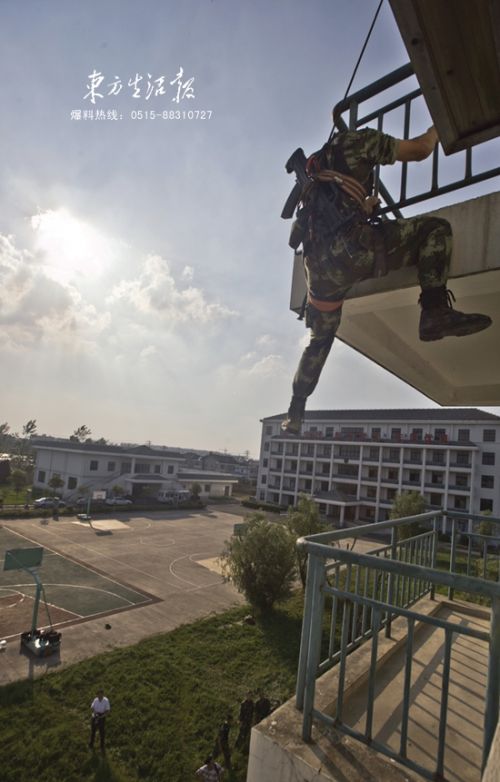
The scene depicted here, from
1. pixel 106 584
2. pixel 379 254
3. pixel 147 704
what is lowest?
pixel 106 584

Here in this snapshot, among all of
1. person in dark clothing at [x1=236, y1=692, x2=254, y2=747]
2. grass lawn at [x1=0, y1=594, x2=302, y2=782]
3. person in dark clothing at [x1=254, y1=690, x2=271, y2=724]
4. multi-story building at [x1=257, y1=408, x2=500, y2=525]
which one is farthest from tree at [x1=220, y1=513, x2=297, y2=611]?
multi-story building at [x1=257, y1=408, x2=500, y2=525]

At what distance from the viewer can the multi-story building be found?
44250mm

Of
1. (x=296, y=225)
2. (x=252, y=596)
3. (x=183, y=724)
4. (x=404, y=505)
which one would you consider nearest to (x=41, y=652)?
(x=183, y=724)

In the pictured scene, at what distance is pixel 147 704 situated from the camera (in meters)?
11.9

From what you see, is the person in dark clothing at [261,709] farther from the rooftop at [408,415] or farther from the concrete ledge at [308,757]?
the rooftop at [408,415]

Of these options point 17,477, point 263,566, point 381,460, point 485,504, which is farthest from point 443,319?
point 17,477

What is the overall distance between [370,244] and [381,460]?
166ft

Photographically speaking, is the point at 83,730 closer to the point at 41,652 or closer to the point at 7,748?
the point at 7,748

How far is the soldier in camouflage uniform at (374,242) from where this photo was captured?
3.37 m

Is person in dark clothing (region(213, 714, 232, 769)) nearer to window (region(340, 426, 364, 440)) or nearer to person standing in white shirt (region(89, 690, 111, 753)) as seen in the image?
person standing in white shirt (region(89, 690, 111, 753))

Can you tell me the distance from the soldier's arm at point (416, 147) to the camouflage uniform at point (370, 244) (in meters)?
0.09

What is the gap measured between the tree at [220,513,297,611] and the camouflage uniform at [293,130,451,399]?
61.2 feet

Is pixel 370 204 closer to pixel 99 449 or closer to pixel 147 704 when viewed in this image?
pixel 147 704

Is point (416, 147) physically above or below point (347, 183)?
above
